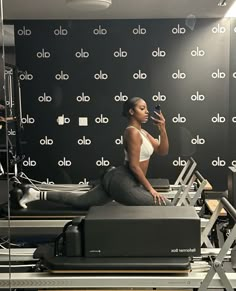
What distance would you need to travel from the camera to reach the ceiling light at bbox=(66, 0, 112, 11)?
13.6ft

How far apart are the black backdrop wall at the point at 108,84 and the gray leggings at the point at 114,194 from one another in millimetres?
316

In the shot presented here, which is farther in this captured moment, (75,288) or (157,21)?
(157,21)

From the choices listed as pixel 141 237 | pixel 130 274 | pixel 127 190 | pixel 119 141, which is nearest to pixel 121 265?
pixel 130 274

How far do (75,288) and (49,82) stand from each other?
8.37 feet

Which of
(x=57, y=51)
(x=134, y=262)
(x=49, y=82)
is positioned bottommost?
(x=134, y=262)

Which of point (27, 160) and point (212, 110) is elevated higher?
point (212, 110)

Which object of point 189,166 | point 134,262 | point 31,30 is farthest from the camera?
point 189,166

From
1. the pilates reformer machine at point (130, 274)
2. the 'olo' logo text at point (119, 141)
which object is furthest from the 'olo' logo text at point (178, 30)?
the pilates reformer machine at point (130, 274)

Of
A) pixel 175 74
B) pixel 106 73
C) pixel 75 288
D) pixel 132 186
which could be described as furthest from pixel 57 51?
pixel 75 288

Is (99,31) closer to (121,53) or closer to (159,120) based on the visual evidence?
(121,53)

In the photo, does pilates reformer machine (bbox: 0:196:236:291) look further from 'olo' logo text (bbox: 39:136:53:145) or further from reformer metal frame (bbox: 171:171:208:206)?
'olo' logo text (bbox: 39:136:53:145)

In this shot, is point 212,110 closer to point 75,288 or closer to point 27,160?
point 27,160

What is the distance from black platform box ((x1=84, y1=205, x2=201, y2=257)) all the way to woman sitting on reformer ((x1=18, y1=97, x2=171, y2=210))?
4.68 feet

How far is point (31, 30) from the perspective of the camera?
418 centimetres
